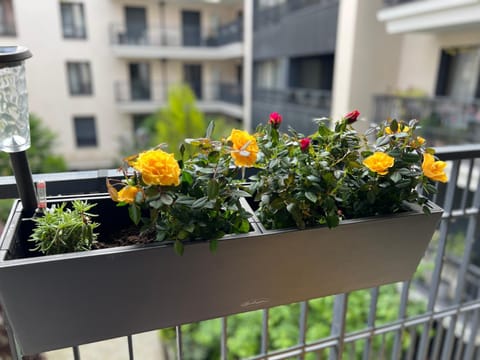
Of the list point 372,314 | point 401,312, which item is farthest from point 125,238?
point 401,312

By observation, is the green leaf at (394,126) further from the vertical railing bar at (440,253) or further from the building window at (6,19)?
the building window at (6,19)

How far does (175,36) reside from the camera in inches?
341

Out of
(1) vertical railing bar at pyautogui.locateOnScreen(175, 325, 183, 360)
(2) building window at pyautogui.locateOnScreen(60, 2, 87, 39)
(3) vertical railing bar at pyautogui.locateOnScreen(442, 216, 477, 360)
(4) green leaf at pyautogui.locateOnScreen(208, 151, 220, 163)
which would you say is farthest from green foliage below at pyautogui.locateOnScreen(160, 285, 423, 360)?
(2) building window at pyautogui.locateOnScreen(60, 2, 87, 39)

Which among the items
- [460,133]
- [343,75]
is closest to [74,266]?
[460,133]

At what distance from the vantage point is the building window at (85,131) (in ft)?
28.5

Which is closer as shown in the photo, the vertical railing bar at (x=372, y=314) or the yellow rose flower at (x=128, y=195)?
the yellow rose flower at (x=128, y=195)

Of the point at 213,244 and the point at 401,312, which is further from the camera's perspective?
the point at 401,312

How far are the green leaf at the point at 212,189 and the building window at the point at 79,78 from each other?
8839 millimetres

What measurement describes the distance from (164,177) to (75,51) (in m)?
8.89

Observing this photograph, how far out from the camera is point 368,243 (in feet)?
2.54

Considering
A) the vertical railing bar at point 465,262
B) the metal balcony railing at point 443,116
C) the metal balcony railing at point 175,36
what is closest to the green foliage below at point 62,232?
the vertical railing bar at point 465,262

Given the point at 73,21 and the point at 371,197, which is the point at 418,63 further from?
the point at 73,21

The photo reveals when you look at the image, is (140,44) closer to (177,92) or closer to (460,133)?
(177,92)

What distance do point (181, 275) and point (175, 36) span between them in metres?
8.91
